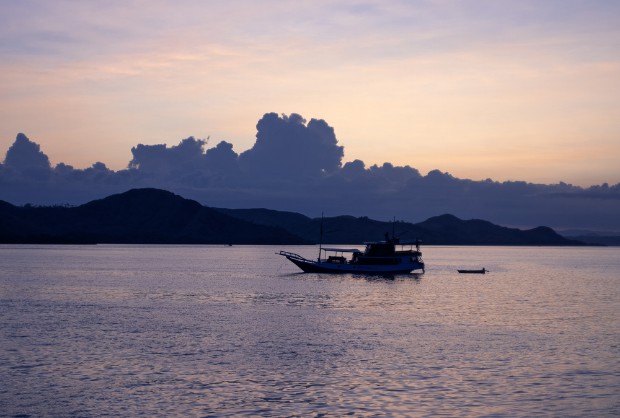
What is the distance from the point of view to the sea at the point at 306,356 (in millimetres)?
37125

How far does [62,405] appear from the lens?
120 feet

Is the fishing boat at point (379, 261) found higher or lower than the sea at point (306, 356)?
higher

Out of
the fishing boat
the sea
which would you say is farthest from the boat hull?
the sea

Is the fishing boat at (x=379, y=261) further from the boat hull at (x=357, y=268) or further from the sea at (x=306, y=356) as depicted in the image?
the sea at (x=306, y=356)

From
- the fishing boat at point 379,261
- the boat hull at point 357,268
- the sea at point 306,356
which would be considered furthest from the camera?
the boat hull at point 357,268

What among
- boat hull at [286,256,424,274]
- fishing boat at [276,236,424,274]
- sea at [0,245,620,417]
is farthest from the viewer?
boat hull at [286,256,424,274]

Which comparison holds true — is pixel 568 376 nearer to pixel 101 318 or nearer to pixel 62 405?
pixel 62 405

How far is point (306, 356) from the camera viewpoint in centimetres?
5122

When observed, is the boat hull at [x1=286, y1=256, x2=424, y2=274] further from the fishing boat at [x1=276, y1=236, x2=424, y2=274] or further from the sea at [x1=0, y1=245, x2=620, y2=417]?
the sea at [x1=0, y1=245, x2=620, y2=417]

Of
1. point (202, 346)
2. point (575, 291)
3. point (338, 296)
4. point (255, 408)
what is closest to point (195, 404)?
point (255, 408)

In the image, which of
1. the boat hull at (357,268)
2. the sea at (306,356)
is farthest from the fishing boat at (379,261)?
the sea at (306,356)

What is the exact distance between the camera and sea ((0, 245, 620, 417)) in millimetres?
37125

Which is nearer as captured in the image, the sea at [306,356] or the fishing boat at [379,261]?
the sea at [306,356]

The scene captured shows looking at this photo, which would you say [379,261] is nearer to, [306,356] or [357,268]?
[357,268]
